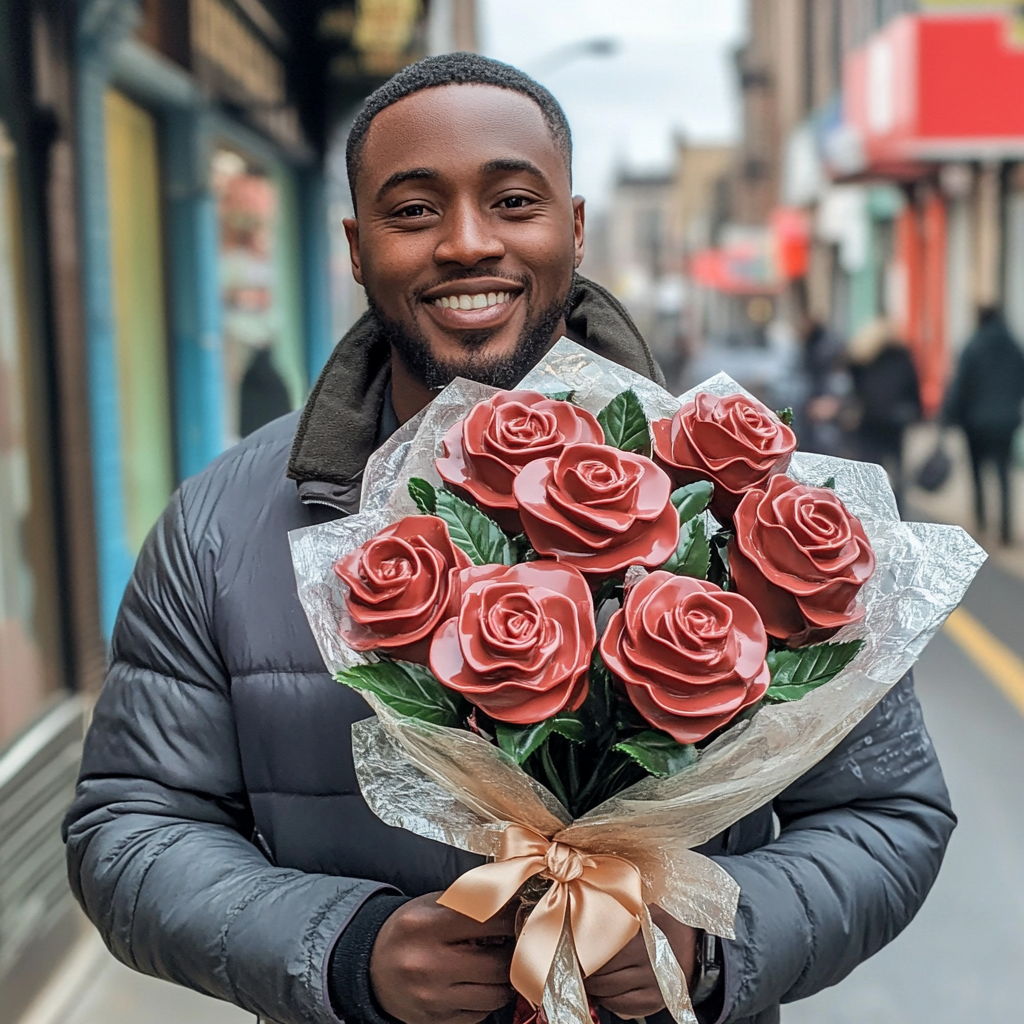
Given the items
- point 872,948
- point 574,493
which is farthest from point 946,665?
point 574,493

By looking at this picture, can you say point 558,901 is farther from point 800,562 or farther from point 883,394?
point 883,394

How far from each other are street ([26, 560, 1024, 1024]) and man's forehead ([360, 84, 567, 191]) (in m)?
2.82

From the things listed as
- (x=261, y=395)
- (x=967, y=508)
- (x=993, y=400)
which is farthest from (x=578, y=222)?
(x=967, y=508)

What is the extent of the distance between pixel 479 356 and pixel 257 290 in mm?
7792

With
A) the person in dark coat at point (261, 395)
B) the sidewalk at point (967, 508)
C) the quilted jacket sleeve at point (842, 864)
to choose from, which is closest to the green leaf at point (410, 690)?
the quilted jacket sleeve at point (842, 864)

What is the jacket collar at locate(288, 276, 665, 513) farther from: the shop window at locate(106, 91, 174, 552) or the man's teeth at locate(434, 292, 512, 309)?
the shop window at locate(106, 91, 174, 552)

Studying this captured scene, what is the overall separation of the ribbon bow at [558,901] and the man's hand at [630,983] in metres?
0.07

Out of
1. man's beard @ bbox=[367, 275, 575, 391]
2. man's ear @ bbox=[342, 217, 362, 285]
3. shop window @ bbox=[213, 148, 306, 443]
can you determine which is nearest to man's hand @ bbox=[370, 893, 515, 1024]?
man's beard @ bbox=[367, 275, 575, 391]

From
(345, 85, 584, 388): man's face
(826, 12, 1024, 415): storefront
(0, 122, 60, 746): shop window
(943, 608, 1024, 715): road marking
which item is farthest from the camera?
(826, 12, 1024, 415): storefront

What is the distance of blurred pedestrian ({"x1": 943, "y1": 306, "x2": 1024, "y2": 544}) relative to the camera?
10422 mm

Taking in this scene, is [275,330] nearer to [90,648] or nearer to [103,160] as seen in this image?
[103,160]

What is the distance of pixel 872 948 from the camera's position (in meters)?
1.61

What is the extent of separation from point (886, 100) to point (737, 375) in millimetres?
6097

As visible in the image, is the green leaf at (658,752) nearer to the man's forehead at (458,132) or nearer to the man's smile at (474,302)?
the man's smile at (474,302)
